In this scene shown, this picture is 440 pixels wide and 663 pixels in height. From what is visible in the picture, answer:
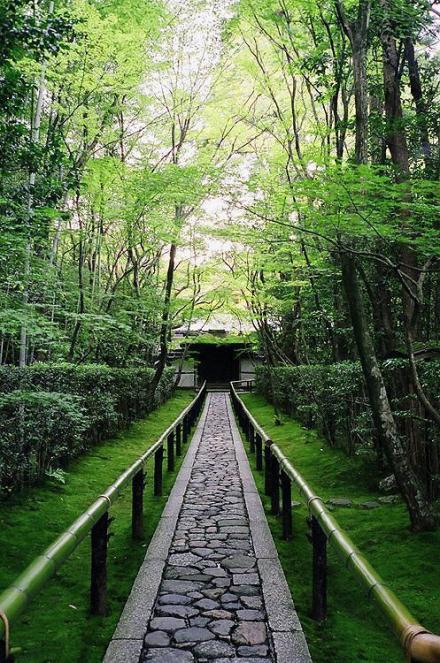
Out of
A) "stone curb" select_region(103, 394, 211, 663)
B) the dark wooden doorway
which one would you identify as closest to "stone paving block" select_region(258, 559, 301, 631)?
"stone curb" select_region(103, 394, 211, 663)

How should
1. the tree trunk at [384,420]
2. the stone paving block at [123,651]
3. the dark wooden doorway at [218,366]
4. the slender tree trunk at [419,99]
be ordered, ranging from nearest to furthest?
the stone paving block at [123,651]
the tree trunk at [384,420]
the slender tree trunk at [419,99]
the dark wooden doorway at [218,366]

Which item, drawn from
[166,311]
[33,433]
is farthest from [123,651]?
[166,311]

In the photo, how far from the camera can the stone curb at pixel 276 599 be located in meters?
3.51

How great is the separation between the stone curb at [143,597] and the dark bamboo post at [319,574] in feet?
4.59

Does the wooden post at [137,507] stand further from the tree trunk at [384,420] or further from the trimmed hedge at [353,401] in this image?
the trimmed hedge at [353,401]

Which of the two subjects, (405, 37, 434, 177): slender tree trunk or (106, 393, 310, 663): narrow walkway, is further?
(405, 37, 434, 177): slender tree trunk

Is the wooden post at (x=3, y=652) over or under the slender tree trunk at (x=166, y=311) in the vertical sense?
under

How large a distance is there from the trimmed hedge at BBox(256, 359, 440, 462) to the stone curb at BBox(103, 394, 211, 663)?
3.30m

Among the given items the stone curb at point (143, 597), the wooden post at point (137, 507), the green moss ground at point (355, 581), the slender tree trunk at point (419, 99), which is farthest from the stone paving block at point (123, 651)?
the slender tree trunk at point (419, 99)

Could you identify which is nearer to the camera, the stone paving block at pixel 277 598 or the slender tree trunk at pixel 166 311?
the stone paving block at pixel 277 598

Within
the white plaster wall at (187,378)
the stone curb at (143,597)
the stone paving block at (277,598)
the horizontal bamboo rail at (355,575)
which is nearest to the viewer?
the horizontal bamboo rail at (355,575)

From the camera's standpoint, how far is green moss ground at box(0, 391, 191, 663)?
144 inches

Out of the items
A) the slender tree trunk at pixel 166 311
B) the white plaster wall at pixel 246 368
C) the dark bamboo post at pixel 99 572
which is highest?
the slender tree trunk at pixel 166 311

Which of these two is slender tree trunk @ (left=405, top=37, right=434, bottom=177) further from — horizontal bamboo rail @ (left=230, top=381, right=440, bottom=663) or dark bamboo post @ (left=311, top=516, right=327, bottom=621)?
dark bamboo post @ (left=311, top=516, right=327, bottom=621)
